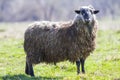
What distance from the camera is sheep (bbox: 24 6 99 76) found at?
14172 mm

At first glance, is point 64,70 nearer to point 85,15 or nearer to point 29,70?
point 29,70

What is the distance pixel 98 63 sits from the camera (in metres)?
16.8

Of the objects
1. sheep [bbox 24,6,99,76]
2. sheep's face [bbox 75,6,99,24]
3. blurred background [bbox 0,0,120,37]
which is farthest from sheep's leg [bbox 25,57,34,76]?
blurred background [bbox 0,0,120,37]

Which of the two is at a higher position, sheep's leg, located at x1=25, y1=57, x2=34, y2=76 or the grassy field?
sheep's leg, located at x1=25, y1=57, x2=34, y2=76

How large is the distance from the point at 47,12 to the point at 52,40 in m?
56.9

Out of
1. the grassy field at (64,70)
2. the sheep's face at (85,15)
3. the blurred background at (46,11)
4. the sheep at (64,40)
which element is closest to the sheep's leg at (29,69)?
the sheep at (64,40)

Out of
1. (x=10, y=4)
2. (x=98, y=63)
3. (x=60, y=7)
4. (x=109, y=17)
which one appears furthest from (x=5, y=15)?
(x=98, y=63)

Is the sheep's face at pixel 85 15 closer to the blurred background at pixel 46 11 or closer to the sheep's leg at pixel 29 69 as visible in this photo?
the sheep's leg at pixel 29 69

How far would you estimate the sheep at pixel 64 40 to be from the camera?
558 inches

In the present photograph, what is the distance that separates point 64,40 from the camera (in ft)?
47.1

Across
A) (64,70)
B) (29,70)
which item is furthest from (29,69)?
(64,70)

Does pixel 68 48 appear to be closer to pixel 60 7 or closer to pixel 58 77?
pixel 58 77

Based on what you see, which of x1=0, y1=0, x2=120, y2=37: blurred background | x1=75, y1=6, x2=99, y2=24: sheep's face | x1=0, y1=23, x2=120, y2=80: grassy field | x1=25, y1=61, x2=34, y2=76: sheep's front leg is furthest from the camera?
x1=0, y1=0, x2=120, y2=37: blurred background

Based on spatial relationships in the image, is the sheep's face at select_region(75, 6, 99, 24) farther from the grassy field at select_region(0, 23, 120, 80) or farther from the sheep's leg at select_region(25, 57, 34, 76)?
the sheep's leg at select_region(25, 57, 34, 76)
